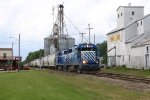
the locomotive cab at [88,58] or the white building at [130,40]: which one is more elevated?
the white building at [130,40]

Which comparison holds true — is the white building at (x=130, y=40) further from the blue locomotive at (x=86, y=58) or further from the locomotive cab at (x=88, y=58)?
the locomotive cab at (x=88, y=58)

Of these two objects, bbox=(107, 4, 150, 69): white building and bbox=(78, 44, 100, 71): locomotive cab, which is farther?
bbox=(107, 4, 150, 69): white building

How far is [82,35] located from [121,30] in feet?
82.8

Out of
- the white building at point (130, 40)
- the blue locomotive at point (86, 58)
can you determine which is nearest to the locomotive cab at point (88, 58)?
the blue locomotive at point (86, 58)

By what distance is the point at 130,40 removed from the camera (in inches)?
3039

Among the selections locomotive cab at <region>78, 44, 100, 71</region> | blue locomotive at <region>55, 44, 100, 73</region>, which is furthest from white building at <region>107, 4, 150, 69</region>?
locomotive cab at <region>78, 44, 100, 71</region>

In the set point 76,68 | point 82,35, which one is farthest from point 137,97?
point 82,35

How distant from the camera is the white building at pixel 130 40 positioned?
68.8 metres

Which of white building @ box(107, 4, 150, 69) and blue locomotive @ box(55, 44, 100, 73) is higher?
white building @ box(107, 4, 150, 69)

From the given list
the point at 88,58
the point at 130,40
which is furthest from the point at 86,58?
the point at 130,40

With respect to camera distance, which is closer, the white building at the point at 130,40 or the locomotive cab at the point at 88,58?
the locomotive cab at the point at 88,58

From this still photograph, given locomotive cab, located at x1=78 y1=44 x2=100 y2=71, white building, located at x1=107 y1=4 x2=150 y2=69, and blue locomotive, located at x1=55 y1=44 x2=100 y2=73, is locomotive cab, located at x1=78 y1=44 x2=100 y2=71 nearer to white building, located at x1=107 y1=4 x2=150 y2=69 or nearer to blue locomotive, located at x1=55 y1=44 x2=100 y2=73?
blue locomotive, located at x1=55 y1=44 x2=100 y2=73

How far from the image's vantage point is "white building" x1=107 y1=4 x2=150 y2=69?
68812mm

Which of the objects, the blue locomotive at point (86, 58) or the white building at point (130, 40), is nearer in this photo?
the blue locomotive at point (86, 58)
